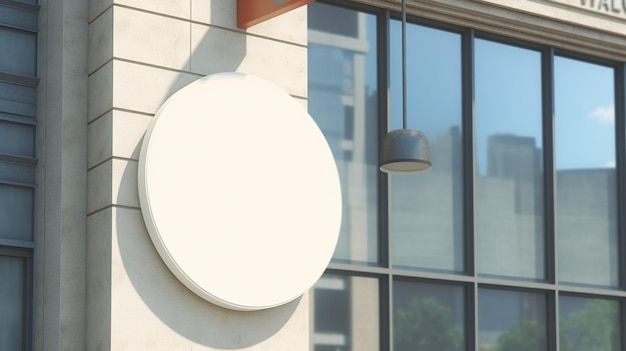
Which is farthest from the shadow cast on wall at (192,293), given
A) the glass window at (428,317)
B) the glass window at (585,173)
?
the glass window at (585,173)

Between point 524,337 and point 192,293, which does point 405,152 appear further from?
point 524,337

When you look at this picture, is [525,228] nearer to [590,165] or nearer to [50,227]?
[590,165]

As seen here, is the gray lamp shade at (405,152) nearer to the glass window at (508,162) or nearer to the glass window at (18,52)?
the glass window at (18,52)

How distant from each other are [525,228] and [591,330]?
1498mm

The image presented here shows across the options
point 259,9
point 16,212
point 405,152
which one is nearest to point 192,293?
point 16,212

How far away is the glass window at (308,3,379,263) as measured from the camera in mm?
11797

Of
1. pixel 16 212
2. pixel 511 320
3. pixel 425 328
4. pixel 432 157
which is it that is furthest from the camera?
pixel 511 320

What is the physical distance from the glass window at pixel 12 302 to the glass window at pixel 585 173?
619 centimetres

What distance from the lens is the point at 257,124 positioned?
10.4 m

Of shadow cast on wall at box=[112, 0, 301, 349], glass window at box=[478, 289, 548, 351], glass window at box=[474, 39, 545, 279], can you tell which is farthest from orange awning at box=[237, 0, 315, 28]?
glass window at box=[478, 289, 548, 351]

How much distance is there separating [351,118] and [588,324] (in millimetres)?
3888

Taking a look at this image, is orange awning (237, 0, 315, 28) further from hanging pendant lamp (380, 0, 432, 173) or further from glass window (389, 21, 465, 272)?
glass window (389, 21, 465, 272)

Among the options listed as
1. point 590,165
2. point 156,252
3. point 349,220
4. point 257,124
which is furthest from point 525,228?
point 156,252

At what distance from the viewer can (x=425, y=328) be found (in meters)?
12.2
